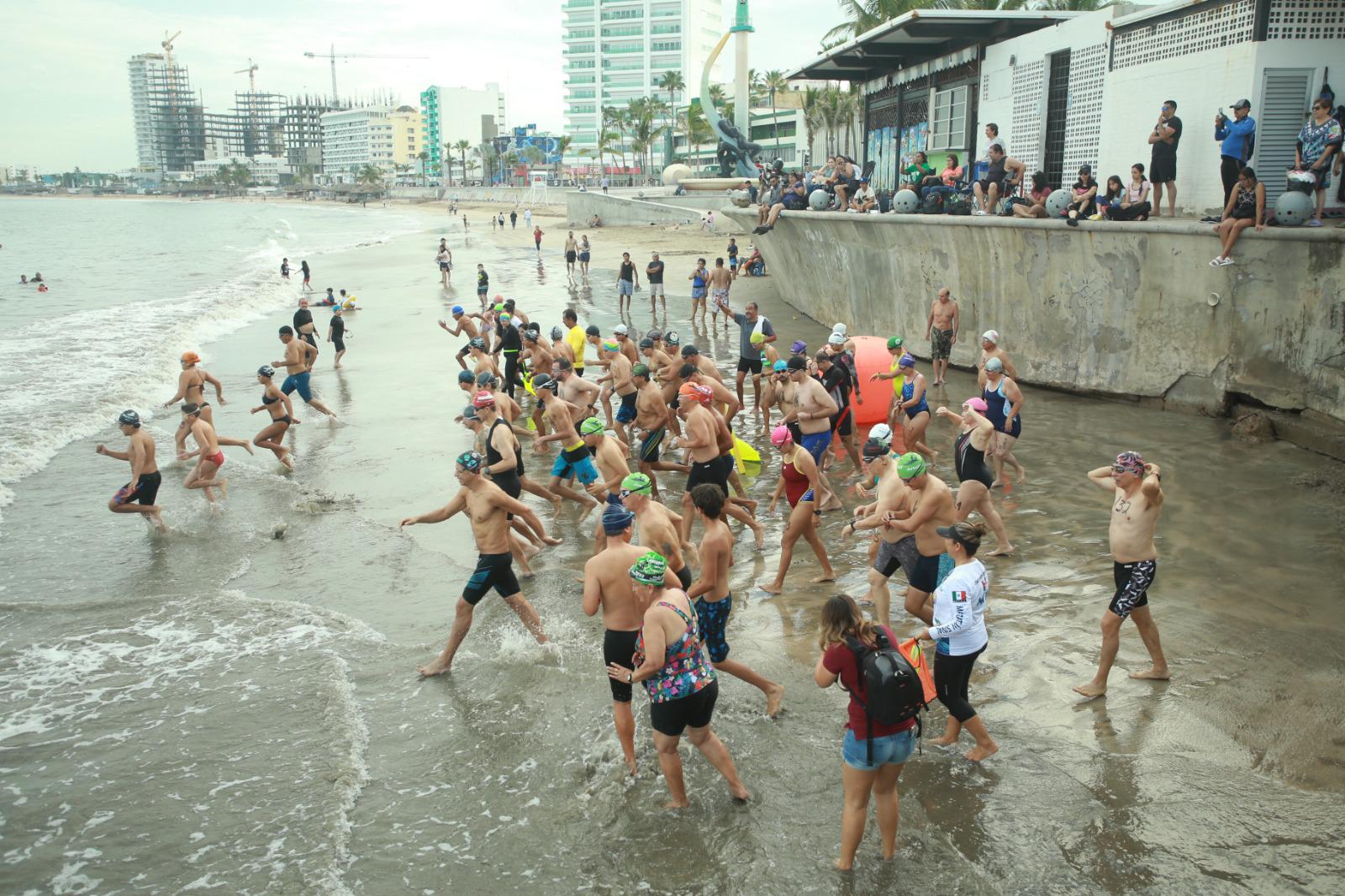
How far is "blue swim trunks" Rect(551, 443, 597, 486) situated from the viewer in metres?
9.93

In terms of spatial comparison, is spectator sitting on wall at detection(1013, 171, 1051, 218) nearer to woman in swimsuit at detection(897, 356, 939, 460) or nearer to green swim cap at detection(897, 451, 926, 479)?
woman in swimsuit at detection(897, 356, 939, 460)

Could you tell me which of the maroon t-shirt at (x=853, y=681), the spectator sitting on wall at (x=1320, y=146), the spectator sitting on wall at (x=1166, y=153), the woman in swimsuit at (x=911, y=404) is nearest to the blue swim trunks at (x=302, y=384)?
the woman in swimsuit at (x=911, y=404)

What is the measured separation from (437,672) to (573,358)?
806 centimetres

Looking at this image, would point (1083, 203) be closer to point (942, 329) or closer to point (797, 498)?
point (942, 329)

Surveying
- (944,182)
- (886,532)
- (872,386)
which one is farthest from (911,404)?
(944,182)

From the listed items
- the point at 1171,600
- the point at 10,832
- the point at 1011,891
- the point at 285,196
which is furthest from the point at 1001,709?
the point at 285,196

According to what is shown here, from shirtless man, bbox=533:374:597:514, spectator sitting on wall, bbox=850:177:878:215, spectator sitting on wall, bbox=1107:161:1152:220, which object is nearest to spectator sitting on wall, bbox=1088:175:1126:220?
spectator sitting on wall, bbox=1107:161:1152:220

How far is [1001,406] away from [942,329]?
5407 millimetres

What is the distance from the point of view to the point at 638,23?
147 m

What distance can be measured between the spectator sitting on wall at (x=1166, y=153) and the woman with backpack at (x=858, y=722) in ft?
41.1

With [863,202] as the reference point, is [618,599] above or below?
below

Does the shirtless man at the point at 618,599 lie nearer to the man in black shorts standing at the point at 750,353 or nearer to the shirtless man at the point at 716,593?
the shirtless man at the point at 716,593

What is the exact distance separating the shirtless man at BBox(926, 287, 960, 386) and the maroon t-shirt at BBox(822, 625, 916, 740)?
1138cm

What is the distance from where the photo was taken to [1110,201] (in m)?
14.2
